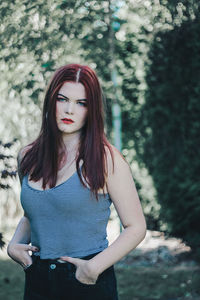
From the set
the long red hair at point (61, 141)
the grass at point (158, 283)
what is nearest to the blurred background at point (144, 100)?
the grass at point (158, 283)

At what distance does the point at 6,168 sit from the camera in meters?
2.83

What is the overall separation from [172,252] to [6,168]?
3.47 meters

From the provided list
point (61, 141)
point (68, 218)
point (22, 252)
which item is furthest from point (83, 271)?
point (61, 141)

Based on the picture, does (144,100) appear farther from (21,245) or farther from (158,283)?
(21,245)

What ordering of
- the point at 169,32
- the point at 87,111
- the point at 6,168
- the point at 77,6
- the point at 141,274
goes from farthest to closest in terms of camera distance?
the point at 169,32 < the point at 141,274 < the point at 77,6 < the point at 6,168 < the point at 87,111

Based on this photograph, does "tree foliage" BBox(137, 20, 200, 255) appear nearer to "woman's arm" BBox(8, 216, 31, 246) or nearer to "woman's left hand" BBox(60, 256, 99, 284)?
"woman's arm" BBox(8, 216, 31, 246)

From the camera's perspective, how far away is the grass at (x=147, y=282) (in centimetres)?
427

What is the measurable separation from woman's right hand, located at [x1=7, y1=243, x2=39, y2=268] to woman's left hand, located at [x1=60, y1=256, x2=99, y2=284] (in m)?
0.18

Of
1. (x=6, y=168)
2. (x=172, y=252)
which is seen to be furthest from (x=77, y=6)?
(x=172, y=252)

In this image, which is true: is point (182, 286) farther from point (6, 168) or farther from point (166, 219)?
point (6, 168)

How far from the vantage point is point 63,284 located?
5.38 ft

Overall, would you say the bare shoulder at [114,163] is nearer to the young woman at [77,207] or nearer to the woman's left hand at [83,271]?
the young woman at [77,207]

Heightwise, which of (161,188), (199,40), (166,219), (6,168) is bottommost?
(166,219)

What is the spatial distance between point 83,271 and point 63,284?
11 cm
